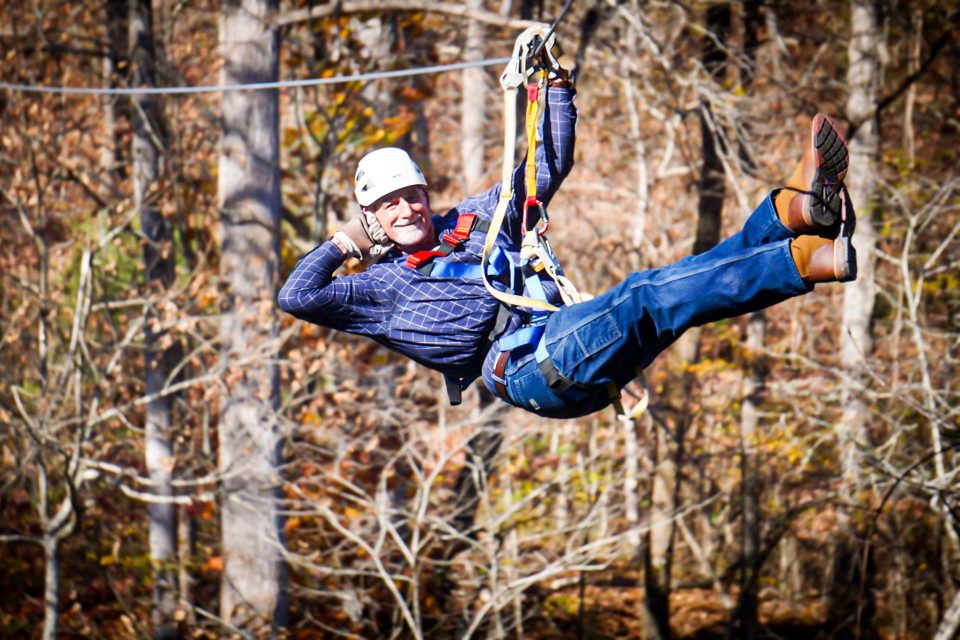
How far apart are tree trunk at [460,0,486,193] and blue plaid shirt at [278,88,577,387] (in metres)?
5.55

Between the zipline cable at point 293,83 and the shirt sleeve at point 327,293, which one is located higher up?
the zipline cable at point 293,83

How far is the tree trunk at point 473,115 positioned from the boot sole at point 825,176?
665 cm

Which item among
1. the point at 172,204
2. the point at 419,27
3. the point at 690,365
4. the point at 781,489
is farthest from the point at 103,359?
the point at 781,489

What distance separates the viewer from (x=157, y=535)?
35.1 feet

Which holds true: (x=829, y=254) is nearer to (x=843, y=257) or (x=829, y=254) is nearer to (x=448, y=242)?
(x=843, y=257)

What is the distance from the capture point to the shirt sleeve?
4109 millimetres

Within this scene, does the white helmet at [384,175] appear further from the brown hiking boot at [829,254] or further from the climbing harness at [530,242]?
the brown hiking boot at [829,254]

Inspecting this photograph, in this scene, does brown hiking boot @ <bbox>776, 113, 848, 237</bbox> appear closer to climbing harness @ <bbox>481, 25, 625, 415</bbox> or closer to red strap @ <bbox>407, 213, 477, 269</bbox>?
climbing harness @ <bbox>481, 25, 625, 415</bbox>

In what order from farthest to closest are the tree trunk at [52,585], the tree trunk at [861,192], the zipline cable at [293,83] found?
the tree trunk at [861,192] < the tree trunk at [52,585] < the zipline cable at [293,83]

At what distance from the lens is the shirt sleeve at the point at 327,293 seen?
4109 millimetres

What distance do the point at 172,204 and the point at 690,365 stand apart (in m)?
4.89

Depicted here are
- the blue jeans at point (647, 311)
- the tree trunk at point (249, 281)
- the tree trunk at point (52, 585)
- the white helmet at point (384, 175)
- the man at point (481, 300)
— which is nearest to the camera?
the blue jeans at point (647, 311)

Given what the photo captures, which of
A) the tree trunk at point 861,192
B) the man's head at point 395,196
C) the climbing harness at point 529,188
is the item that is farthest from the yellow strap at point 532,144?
the tree trunk at point 861,192

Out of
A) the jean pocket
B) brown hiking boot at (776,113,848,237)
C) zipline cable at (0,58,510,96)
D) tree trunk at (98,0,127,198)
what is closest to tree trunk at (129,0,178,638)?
tree trunk at (98,0,127,198)
